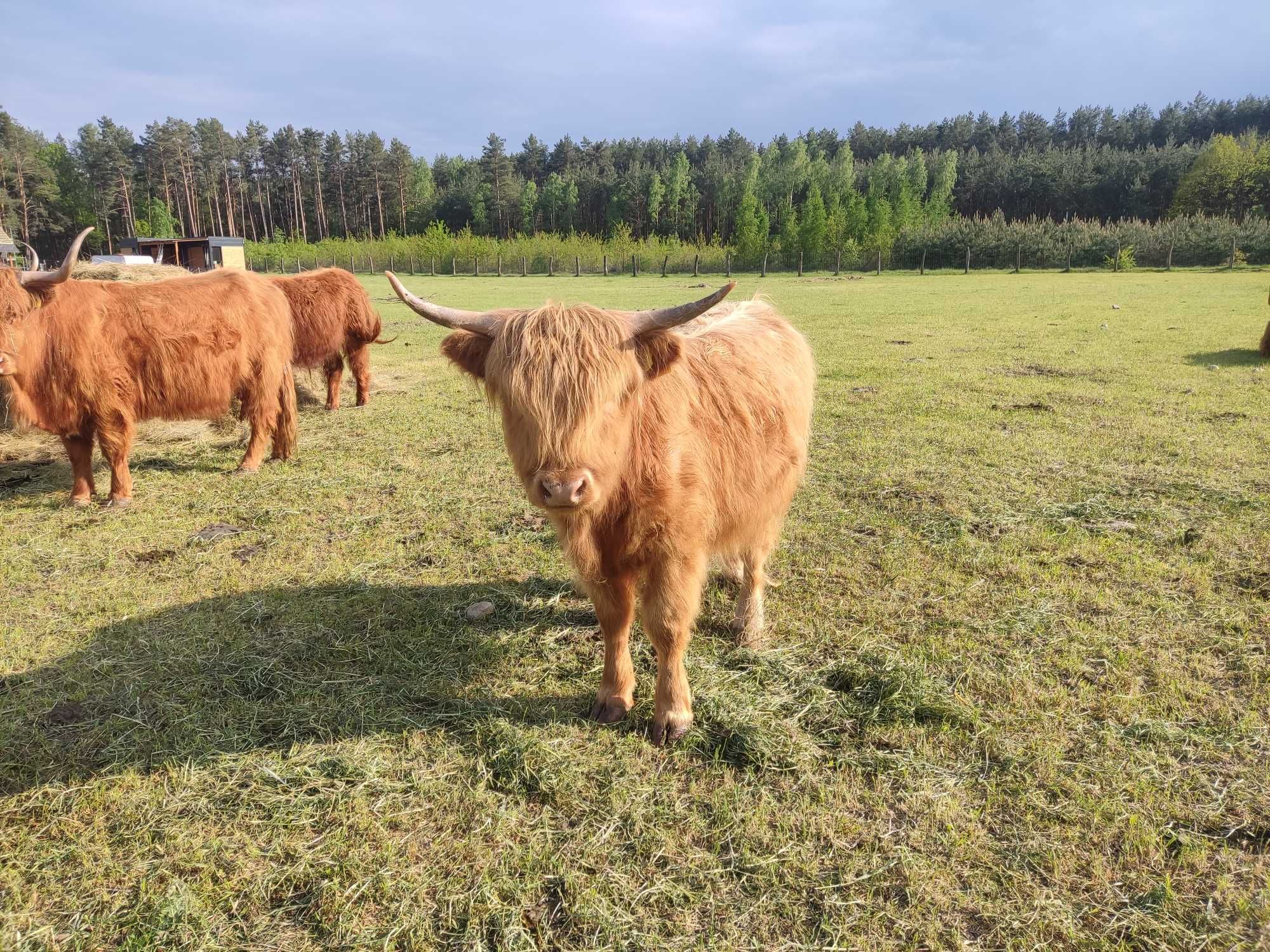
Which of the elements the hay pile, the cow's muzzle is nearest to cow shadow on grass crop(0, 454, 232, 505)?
the hay pile

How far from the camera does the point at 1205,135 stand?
112375 mm

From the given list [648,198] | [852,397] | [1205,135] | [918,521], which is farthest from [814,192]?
[1205,135]

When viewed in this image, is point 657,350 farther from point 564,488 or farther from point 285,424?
point 285,424

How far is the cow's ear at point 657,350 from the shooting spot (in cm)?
270

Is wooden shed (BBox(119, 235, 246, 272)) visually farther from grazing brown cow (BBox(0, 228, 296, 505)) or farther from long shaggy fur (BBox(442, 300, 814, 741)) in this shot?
long shaggy fur (BBox(442, 300, 814, 741))

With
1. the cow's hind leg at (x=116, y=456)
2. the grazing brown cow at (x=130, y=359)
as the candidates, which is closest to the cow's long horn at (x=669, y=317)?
the grazing brown cow at (x=130, y=359)

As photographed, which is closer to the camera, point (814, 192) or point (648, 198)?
point (814, 192)

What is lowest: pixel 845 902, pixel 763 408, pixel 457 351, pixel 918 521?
pixel 845 902

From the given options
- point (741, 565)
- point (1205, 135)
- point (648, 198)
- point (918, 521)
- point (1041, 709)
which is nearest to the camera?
point (1041, 709)

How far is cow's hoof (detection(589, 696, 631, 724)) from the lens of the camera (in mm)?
3119

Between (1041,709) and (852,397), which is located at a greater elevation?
(852,397)

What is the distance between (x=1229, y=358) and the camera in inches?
425

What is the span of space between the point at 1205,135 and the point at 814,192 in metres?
97.5

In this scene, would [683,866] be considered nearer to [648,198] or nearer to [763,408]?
[763,408]
